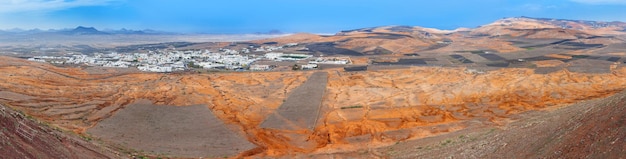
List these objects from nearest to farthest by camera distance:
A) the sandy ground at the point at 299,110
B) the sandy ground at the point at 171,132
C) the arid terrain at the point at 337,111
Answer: the arid terrain at the point at 337,111, the sandy ground at the point at 171,132, the sandy ground at the point at 299,110

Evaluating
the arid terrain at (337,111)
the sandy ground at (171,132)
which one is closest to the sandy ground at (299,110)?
the arid terrain at (337,111)

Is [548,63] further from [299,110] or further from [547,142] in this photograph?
[547,142]

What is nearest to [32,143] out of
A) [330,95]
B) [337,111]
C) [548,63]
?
[337,111]

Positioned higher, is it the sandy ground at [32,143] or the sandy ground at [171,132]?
the sandy ground at [32,143]

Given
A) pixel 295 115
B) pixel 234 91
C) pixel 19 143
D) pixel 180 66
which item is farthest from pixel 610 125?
pixel 180 66

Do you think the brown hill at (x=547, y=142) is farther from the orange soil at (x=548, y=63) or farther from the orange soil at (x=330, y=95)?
the orange soil at (x=548, y=63)

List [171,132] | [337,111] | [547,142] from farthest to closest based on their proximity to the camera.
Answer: [337,111] < [171,132] < [547,142]

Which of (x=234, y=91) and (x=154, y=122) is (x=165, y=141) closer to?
(x=154, y=122)
